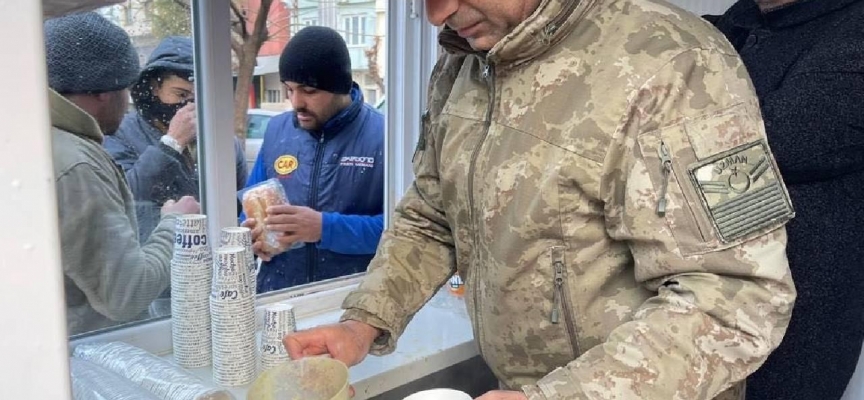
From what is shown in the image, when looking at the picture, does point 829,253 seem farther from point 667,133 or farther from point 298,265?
point 298,265

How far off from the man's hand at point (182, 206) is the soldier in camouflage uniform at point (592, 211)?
51 cm

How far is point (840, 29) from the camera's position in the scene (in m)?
1.01

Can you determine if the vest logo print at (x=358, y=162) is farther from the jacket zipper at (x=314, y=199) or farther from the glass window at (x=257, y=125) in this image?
the glass window at (x=257, y=125)

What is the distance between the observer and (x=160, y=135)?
1305 millimetres

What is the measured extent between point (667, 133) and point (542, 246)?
21cm

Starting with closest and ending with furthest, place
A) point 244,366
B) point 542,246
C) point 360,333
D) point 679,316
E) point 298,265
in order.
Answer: point 679,316, point 542,246, point 360,333, point 244,366, point 298,265

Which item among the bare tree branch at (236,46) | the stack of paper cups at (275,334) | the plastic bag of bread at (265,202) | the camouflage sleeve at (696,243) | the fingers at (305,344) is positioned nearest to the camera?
the camouflage sleeve at (696,243)

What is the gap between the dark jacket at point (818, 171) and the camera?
0.96 meters

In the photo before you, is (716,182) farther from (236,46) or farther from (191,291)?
(236,46)

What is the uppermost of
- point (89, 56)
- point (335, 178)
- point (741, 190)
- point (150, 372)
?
point (89, 56)

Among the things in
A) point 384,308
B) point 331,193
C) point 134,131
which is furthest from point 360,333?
point 331,193

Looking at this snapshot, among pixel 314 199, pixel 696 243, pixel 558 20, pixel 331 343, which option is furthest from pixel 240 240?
pixel 696 243

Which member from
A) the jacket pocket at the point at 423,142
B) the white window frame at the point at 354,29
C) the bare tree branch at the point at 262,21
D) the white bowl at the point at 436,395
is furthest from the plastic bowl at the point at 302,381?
the white window frame at the point at 354,29

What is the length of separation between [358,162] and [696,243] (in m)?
1.14
